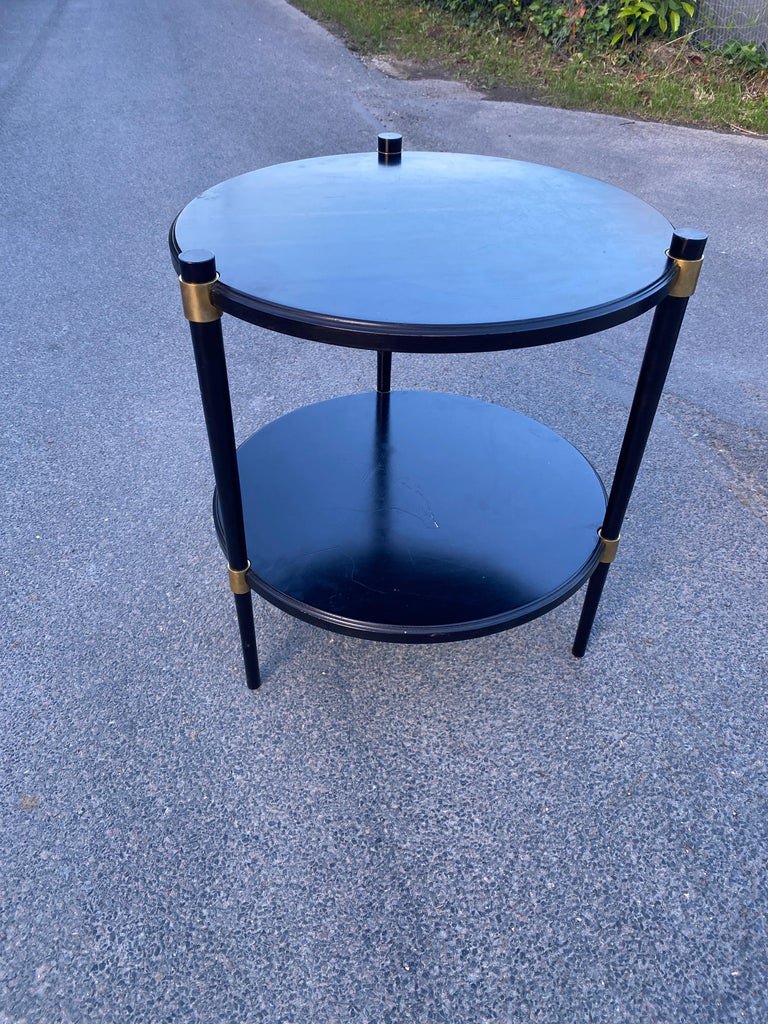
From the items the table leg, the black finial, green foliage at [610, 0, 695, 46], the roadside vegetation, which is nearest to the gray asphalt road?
the table leg

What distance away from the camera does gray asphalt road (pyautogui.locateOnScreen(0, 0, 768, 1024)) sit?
132 cm

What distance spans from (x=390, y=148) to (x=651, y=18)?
559 cm

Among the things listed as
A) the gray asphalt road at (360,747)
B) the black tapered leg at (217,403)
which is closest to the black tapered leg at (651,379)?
the gray asphalt road at (360,747)

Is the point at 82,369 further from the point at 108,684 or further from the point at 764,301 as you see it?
the point at 764,301

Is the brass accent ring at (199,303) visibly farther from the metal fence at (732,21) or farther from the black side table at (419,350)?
the metal fence at (732,21)

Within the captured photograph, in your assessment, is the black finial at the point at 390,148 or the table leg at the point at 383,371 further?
the table leg at the point at 383,371

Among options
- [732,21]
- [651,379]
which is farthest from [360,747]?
[732,21]

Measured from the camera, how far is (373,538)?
6.14 ft

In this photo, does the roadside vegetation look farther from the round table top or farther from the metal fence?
the round table top

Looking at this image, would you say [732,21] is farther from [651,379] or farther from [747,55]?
[651,379]

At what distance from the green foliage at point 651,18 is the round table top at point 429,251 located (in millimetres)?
5382

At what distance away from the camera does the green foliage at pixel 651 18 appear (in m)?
6.06

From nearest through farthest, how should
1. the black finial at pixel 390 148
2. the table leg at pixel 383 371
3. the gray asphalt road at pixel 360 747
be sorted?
the gray asphalt road at pixel 360 747, the black finial at pixel 390 148, the table leg at pixel 383 371

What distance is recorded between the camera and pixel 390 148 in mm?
1948
